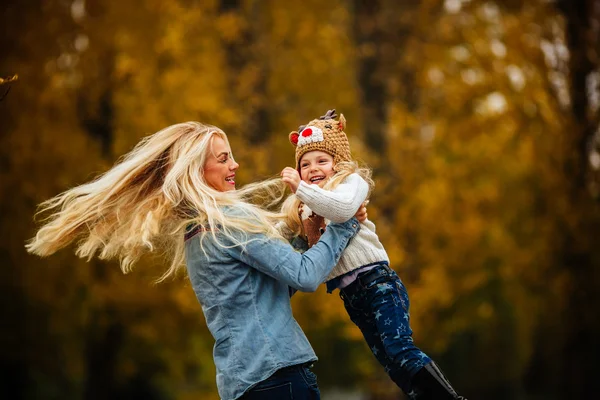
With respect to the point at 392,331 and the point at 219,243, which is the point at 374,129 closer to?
the point at 392,331

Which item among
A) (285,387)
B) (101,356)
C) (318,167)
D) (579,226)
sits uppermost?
(579,226)

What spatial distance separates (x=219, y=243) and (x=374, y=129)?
9.04 meters

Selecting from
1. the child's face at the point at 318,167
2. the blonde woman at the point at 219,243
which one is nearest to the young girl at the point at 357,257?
the child's face at the point at 318,167

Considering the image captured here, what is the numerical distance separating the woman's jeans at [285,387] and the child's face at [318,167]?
3.11 feet

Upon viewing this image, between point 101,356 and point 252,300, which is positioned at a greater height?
point 101,356

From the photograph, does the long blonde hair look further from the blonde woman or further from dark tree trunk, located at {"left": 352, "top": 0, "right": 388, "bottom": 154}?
dark tree trunk, located at {"left": 352, "top": 0, "right": 388, "bottom": 154}

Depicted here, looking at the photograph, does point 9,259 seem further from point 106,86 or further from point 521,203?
point 521,203

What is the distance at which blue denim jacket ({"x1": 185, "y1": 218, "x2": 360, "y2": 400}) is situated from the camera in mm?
3303

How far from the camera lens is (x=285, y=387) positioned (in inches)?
129

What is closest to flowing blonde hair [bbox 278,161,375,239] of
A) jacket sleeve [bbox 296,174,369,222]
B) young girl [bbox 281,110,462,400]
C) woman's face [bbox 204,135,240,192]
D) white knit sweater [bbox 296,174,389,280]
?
young girl [bbox 281,110,462,400]

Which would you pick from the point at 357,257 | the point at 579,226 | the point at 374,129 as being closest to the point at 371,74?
the point at 374,129

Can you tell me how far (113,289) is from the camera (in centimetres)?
1102

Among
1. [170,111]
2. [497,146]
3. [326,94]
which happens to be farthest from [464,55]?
[170,111]

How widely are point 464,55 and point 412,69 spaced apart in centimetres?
77
